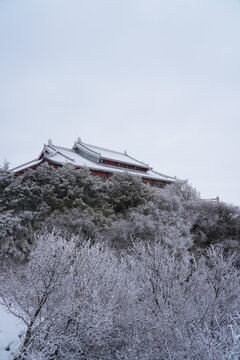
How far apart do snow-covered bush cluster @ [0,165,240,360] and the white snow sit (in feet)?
1.35

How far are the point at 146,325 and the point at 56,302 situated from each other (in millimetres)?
2441

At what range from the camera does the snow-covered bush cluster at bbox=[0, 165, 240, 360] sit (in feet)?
16.3

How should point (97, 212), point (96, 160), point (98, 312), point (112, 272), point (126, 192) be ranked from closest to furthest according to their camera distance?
1. point (98, 312)
2. point (112, 272)
3. point (97, 212)
4. point (126, 192)
5. point (96, 160)

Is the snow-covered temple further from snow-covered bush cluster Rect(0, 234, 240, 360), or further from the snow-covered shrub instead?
snow-covered bush cluster Rect(0, 234, 240, 360)

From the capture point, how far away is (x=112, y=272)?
643cm

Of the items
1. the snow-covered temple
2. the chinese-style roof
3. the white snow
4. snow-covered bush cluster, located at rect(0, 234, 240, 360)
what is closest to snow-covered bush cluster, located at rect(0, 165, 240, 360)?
snow-covered bush cluster, located at rect(0, 234, 240, 360)

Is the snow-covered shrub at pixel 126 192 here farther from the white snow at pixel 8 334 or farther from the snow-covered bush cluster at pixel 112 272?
the white snow at pixel 8 334

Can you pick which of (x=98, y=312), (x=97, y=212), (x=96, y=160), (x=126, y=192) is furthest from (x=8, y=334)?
(x=96, y=160)

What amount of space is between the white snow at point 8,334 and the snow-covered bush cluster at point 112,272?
0.41m

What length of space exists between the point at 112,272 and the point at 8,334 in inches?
171

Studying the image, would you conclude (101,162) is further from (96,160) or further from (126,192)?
(126,192)

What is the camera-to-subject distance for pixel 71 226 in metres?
11.5

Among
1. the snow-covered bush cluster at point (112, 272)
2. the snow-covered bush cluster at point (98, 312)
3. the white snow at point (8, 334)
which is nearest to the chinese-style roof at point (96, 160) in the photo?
the snow-covered bush cluster at point (112, 272)

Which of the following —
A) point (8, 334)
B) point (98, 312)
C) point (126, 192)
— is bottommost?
point (8, 334)
